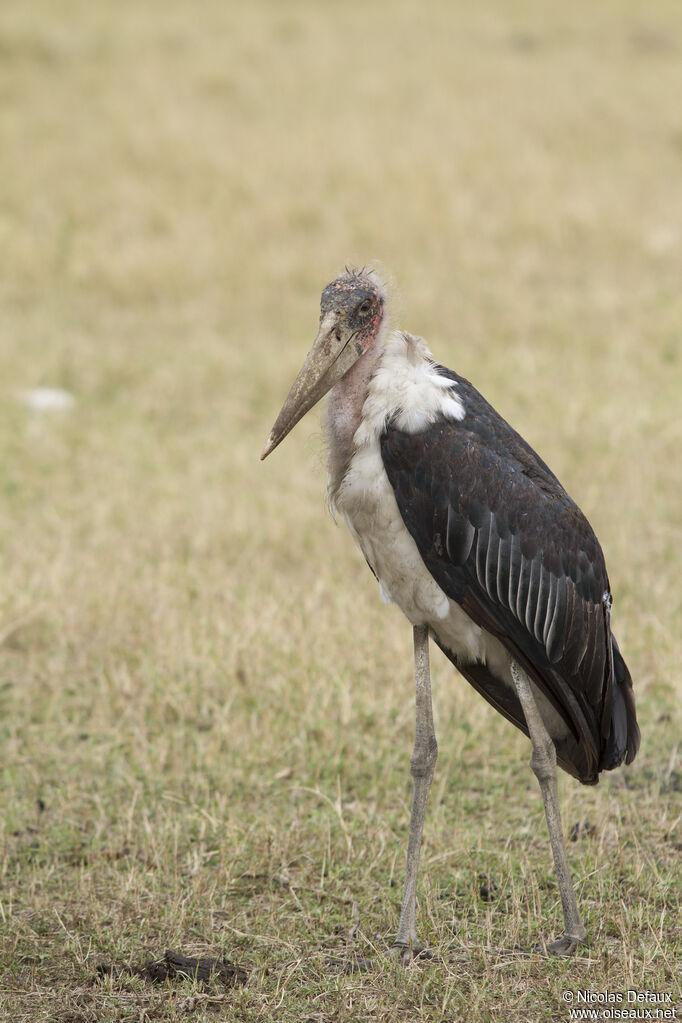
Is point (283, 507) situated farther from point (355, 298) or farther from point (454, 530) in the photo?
point (454, 530)

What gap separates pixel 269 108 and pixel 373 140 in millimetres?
1695

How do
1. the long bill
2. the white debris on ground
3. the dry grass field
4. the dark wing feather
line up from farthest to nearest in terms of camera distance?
the white debris on ground < the dry grass field < the long bill < the dark wing feather

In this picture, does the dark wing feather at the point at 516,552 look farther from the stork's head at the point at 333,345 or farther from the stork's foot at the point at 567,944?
the stork's foot at the point at 567,944

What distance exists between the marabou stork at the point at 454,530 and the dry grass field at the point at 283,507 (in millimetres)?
221

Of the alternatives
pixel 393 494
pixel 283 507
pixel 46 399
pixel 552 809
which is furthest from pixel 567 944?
pixel 46 399

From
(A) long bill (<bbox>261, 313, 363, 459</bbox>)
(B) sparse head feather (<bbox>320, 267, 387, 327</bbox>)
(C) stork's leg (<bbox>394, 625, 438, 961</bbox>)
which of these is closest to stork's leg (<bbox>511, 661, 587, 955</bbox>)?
(C) stork's leg (<bbox>394, 625, 438, 961</bbox>)

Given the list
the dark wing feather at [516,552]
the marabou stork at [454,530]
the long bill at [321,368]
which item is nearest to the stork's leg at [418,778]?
the marabou stork at [454,530]

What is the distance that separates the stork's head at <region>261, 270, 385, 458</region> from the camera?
3396 millimetres

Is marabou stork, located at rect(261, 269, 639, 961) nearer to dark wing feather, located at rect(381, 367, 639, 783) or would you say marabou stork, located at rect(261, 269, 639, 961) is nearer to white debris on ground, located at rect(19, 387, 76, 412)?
dark wing feather, located at rect(381, 367, 639, 783)

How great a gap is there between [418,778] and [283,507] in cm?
343

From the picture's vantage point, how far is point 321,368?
340 centimetres

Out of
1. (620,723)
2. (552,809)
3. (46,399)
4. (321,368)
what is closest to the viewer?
(321,368)

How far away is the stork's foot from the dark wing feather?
1.63ft

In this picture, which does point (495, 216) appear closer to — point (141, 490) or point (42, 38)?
point (141, 490)
